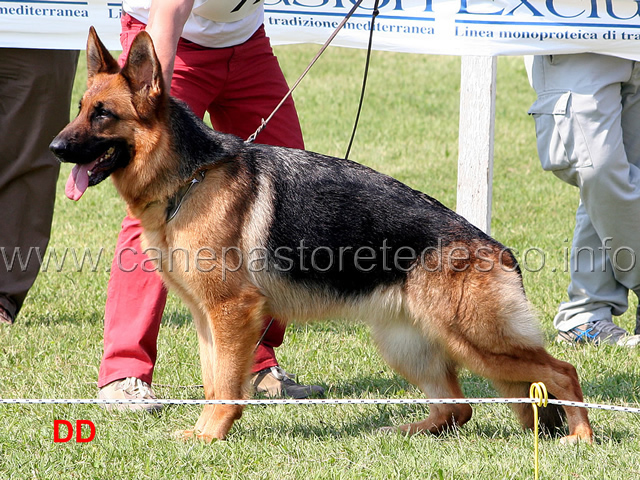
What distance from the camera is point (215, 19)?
3891 millimetres

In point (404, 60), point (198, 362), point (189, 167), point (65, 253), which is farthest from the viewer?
point (404, 60)

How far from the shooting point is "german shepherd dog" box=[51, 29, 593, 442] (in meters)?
3.30

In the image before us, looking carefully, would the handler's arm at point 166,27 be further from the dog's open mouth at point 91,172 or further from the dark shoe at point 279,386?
the dark shoe at point 279,386

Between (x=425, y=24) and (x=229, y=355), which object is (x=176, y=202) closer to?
(x=229, y=355)

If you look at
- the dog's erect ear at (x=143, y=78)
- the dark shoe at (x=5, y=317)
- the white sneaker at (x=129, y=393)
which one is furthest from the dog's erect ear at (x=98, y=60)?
the dark shoe at (x=5, y=317)

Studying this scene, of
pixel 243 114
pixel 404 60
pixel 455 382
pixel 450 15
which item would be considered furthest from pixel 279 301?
pixel 404 60

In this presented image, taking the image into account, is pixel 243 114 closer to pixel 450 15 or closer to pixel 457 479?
Result: pixel 450 15

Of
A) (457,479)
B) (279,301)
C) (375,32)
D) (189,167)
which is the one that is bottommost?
(457,479)

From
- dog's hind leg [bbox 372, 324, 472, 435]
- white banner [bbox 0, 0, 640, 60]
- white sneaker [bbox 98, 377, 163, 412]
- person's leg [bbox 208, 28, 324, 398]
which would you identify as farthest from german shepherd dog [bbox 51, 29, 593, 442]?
white banner [bbox 0, 0, 640, 60]

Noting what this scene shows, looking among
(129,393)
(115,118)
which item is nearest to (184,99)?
(115,118)

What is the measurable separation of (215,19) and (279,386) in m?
1.94

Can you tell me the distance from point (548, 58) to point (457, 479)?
2.82 metres

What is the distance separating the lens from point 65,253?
6.70m

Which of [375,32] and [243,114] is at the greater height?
[375,32]
